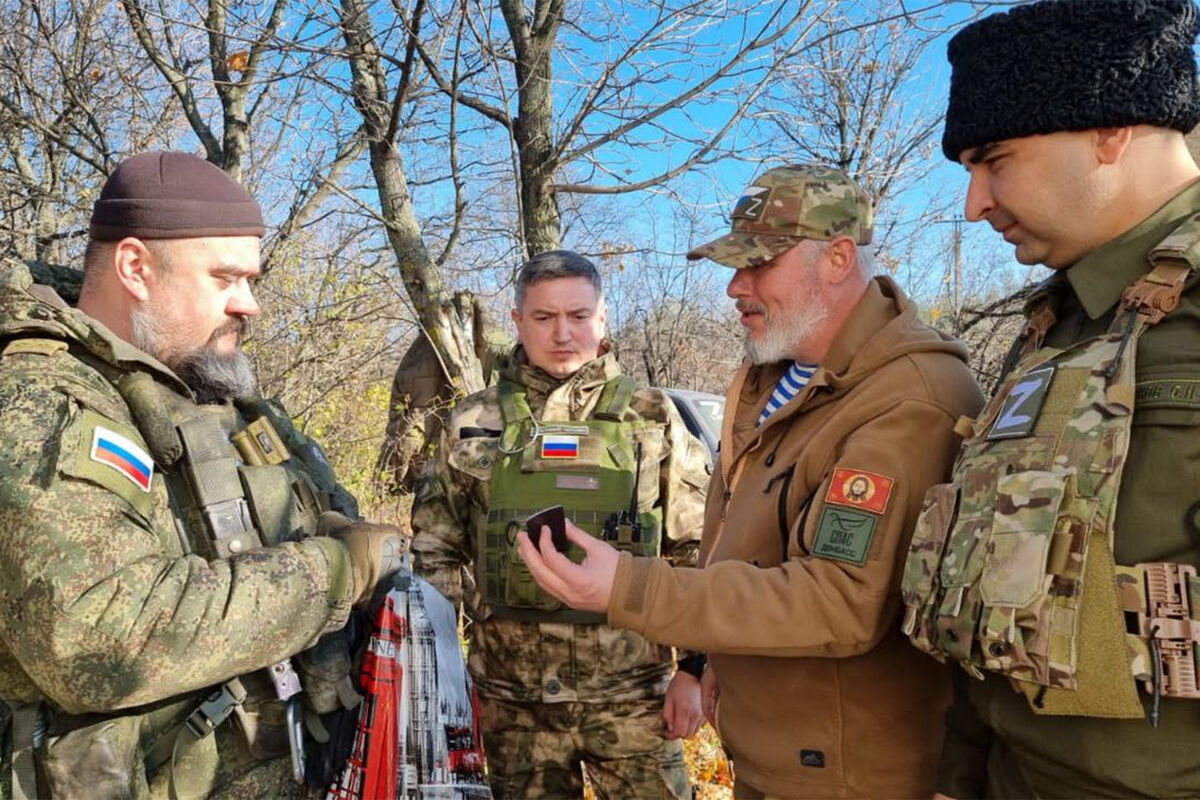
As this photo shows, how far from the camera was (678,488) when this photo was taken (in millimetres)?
3178

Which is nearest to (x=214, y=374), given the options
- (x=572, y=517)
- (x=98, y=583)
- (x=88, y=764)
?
(x=98, y=583)

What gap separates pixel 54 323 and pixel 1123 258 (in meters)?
2.26

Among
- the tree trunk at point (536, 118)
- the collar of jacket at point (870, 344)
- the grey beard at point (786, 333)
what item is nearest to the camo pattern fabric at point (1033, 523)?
the collar of jacket at point (870, 344)

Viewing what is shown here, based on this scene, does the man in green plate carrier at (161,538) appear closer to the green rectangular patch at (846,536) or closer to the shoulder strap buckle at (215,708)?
the shoulder strap buckle at (215,708)

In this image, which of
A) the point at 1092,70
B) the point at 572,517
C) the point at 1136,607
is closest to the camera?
the point at 1136,607

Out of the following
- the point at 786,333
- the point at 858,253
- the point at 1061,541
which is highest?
the point at 858,253

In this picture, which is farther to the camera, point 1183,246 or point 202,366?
point 202,366

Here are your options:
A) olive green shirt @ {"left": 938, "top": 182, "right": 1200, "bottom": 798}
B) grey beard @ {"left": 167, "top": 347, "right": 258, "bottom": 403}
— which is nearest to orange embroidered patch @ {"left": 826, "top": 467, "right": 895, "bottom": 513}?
olive green shirt @ {"left": 938, "top": 182, "right": 1200, "bottom": 798}

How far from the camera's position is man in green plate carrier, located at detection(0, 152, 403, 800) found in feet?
5.54

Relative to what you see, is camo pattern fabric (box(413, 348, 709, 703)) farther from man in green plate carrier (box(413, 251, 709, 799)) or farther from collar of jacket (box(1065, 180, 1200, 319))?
collar of jacket (box(1065, 180, 1200, 319))

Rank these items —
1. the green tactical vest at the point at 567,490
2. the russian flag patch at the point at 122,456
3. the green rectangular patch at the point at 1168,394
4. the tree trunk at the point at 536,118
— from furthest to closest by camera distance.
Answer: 1. the tree trunk at the point at 536,118
2. the green tactical vest at the point at 567,490
3. the russian flag patch at the point at 122,456
4. the green rectangular patch at the point at 1168,394

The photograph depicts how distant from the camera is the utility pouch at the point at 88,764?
181 centimetres

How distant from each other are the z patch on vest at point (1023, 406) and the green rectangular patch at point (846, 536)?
0.32m

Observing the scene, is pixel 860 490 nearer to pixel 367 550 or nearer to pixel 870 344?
pixel 870 344
